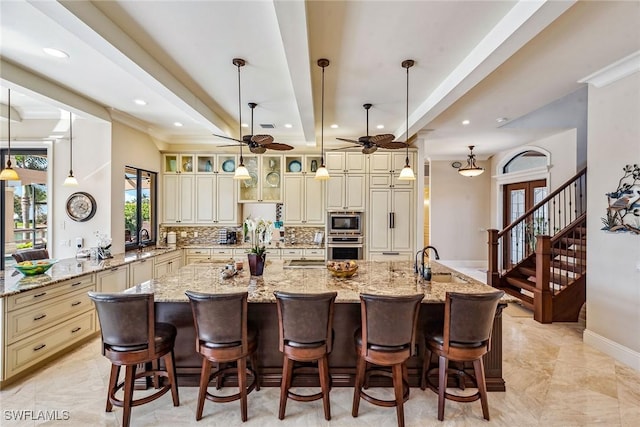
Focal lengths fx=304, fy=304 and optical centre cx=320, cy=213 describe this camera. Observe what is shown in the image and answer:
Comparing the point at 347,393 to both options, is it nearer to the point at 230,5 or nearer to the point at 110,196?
the point at 230,5

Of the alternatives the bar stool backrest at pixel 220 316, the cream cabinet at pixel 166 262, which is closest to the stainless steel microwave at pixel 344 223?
the cream cabinet at pixel 166 262

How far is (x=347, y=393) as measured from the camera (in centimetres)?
258

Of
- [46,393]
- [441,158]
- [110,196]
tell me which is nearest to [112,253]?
[110,196]

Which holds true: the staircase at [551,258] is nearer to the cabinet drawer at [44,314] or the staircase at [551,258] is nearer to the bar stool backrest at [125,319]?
the bar stool backrest at [125,319]

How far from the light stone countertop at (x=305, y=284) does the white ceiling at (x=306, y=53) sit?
75.7 inches

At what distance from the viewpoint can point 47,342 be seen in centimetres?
303

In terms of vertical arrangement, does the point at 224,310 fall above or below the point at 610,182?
below

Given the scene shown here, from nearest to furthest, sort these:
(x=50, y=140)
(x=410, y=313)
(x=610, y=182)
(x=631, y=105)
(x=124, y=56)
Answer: (x=410, y=313)
(x=124, y=56)
(x=631, y=105)
(x=610, y=182)
(x=50, y=140)

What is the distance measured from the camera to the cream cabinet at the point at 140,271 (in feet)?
13.9

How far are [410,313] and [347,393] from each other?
1.04 metres

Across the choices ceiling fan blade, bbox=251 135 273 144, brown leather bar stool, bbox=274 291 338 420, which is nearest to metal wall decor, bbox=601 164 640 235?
brown leather bar stool, bbox=274 291 338 420

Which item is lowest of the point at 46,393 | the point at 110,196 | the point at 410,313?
the point at 46,393

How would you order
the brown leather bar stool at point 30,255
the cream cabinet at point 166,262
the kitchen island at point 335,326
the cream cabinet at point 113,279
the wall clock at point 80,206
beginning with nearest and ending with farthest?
the kitchen island at point 335,326 → the brown leather bar stool at point 30,255 → the cream cabinet at point 113,279 → the wall clock at point 80,206 → the cream cabinet at point 166,262

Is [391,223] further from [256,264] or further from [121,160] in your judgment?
[121,160]
